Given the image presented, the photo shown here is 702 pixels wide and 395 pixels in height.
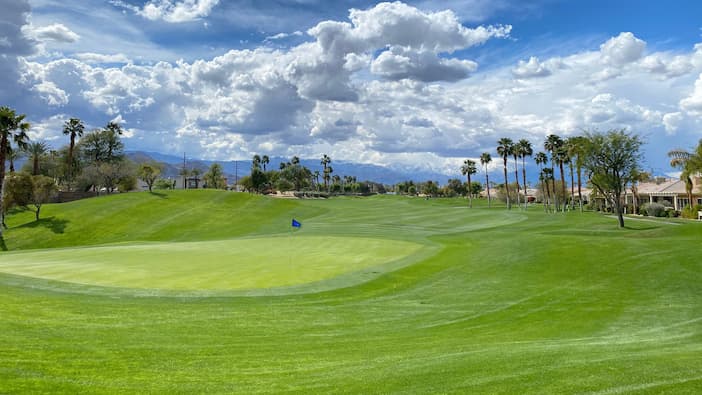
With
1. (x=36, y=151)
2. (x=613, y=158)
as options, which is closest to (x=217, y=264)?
(x=613, y=158)

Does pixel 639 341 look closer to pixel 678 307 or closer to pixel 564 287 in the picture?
pixel 678 307

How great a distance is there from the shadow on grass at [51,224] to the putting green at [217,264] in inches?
1591

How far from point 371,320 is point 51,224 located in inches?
2723

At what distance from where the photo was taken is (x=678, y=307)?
18.0m

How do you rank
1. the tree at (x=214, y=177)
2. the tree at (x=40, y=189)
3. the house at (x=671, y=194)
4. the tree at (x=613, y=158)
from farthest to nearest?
the tree at (x=214, y=177)
the house at (x=671, y=194)
the tree at (x=40, y=189)
the tree at (x=613, y=158)

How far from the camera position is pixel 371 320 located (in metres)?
17.0

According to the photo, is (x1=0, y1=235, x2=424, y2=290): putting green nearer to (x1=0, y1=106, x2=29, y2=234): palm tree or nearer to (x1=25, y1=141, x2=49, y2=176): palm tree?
(x1=0, y1=106, x2=29, y2=234): palm tree

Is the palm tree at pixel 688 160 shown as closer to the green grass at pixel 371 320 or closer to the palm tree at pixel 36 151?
the green grass at pixel 371 320

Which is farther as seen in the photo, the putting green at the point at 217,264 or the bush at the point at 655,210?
the bush at the point at 655,210

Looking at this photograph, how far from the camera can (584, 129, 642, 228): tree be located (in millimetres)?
49438

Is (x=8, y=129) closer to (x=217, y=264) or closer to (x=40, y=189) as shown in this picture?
(x=40, y=189)

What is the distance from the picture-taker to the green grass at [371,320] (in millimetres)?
9359

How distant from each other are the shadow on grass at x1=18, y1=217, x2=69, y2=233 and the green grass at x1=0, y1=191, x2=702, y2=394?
4143 centimetres

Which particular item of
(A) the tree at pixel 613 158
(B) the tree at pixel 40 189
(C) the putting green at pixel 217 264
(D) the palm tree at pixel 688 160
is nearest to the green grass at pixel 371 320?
(C) the putting green at pixel 217 264
